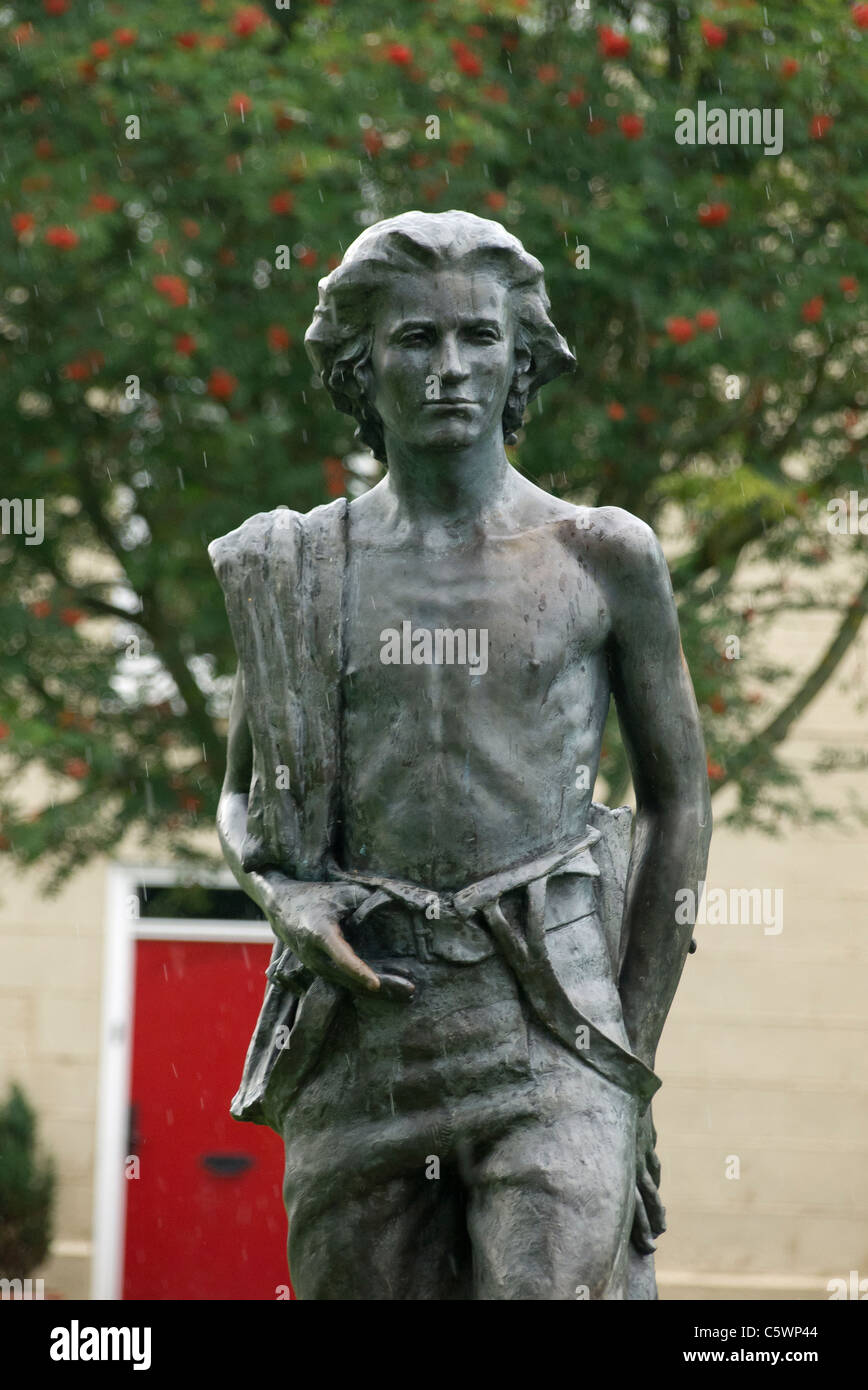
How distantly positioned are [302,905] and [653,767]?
0.63 m

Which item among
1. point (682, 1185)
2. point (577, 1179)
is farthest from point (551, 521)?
point (682, 1185)

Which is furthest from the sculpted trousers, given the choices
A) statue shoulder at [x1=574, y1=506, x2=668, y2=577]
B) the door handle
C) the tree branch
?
the door handle

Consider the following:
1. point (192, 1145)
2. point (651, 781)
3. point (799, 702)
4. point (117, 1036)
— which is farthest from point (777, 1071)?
point (651, 781)

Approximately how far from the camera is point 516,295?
137 inches

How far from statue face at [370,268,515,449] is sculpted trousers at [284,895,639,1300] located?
82 cm

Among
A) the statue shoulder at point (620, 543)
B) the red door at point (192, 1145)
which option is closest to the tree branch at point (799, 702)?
the red door at point (192, 1145)

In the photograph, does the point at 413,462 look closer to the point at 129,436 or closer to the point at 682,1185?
the point at 129,436

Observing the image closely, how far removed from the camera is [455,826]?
3365 mm

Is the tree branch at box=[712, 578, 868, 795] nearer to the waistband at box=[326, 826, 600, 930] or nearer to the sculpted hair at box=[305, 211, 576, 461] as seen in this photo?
the sculpted hair at box=[305, 211, 576, 461]

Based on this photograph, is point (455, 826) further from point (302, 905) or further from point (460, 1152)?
point (460, 1152)

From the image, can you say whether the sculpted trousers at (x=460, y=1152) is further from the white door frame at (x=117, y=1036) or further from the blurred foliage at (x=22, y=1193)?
the blurred foliage at (x=22, y=1193)

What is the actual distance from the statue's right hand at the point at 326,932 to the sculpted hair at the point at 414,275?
2.60ft

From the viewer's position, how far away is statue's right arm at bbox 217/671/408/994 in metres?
3.26

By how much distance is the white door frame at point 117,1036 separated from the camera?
12.4 meters
